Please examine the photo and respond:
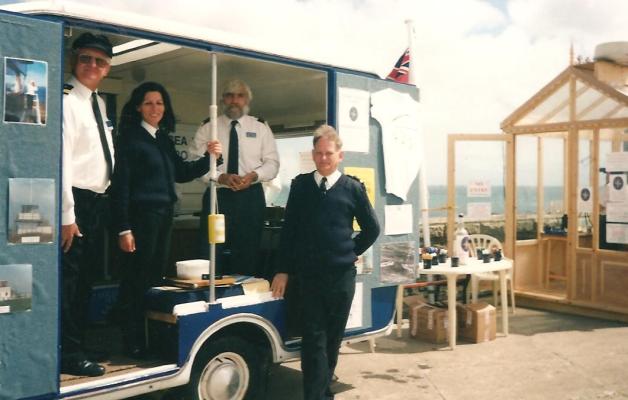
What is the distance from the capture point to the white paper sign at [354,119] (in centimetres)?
489

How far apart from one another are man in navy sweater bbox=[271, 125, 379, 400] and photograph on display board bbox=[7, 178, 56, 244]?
1663mm

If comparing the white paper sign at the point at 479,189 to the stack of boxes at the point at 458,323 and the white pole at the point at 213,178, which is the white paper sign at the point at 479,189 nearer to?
the stack of boxes at the point at 458,323

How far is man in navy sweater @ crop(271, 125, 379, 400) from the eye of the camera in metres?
4.27

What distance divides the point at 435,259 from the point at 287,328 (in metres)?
2.70

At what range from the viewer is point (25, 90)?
3201mm

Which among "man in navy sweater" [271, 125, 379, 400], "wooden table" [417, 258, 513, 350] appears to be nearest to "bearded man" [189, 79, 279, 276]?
"man in navy sweater" [271, 125, 379, 400]

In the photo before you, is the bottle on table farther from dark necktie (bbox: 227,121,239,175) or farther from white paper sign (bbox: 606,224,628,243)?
dark necktie (bbox: 227,121,239,175)

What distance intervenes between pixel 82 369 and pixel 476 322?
4.23 metres

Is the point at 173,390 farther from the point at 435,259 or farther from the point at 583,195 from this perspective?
the point at 583,195

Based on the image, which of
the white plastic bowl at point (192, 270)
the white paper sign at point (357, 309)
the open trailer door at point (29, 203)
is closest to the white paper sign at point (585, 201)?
the white paper sign at point (357, 309)

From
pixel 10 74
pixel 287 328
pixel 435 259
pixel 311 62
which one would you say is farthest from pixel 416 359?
pixel 10 74

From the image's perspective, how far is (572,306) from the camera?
8148 millimetres

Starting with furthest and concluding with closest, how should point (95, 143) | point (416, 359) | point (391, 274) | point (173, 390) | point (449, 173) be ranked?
point (449, 173) < point (416, 359) < point (391, 274) < point (173, 390) < point (95, 143)

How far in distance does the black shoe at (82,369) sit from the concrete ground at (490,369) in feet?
2.49
